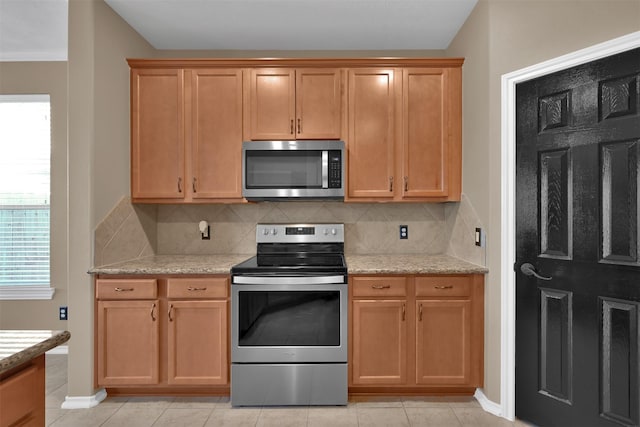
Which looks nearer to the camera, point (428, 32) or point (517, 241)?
point (517, 241)

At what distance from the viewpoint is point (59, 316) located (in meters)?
3.39

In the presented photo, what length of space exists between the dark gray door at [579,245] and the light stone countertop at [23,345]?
2.29 meters

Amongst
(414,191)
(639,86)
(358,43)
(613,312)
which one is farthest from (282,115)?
(613,312)

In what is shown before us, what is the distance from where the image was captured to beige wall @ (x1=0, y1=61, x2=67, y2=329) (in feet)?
11.0

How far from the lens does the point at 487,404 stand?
242cm

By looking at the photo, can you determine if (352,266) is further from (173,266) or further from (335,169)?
(173,266)

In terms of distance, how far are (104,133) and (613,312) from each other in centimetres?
322

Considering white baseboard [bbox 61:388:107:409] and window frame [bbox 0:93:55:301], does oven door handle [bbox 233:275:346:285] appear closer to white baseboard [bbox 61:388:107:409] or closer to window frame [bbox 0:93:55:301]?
white baseboard [bbox 61:388:107:409]

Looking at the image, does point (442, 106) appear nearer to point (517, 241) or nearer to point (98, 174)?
point (517, 241)

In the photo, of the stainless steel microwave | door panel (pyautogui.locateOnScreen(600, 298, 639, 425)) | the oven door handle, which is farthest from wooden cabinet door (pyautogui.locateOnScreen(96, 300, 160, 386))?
door panel (pyautogui.locateOnScreen(600, 298, 639, 425))

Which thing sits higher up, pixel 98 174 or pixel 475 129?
pixel 475 129

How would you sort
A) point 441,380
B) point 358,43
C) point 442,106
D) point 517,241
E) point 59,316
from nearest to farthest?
point 517,241
point 441,380
point 442,106
point 358,43
point 59,316

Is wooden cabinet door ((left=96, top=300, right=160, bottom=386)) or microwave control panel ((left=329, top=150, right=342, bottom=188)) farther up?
microwave control panel ((left=329, top=150, right=342, bottom=188))

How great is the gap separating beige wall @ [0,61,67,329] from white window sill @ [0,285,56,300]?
0.04 meters
